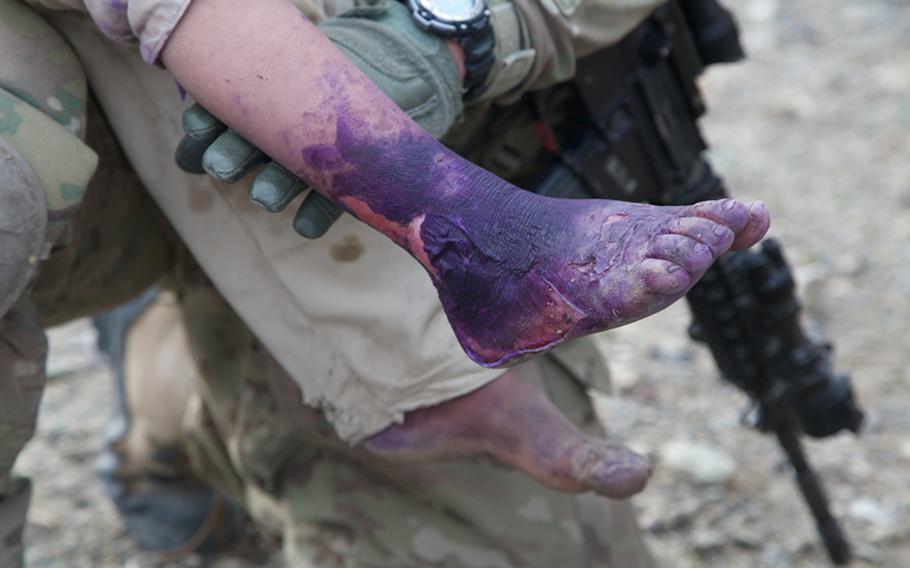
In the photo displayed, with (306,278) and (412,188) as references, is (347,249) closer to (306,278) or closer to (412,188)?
(306,278)

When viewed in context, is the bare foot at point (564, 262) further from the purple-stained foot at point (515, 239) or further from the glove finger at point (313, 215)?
the glove finger at point (313, 215)

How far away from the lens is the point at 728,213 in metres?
0.93

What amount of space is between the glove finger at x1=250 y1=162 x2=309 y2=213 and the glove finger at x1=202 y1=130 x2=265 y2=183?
0.02 metres

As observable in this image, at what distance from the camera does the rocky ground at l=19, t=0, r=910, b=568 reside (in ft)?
6.51

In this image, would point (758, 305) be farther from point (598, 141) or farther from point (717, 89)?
point (717, 89)

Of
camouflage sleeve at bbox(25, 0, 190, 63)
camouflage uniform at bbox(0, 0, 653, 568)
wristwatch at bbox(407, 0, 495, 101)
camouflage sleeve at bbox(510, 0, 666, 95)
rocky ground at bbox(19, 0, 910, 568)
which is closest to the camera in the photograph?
camouflage sleeve at bbox(25, 0, 190, 63)

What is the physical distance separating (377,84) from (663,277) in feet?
1.09

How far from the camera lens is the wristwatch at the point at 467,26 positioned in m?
1.18

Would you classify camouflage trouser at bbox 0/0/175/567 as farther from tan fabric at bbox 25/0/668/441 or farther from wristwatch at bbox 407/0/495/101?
wristwatch at bbox 407/0/495/101

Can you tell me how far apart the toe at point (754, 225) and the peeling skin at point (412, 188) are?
2.4 inches

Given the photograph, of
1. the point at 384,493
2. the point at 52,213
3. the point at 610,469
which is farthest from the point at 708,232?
the point at 384,493

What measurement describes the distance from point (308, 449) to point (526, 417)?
1.47 feet

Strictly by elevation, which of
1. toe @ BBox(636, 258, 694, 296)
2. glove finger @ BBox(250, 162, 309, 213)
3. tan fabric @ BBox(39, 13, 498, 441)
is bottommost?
tan fabric @ BBox(39, 13, 498, 441)

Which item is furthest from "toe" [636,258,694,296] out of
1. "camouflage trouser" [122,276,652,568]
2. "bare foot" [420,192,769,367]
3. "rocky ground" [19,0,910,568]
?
"rocky ground" [19,0,910,568]
